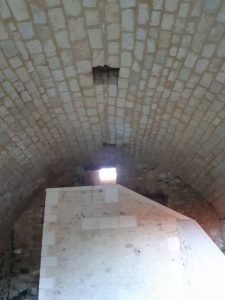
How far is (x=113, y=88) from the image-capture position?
14.3 ft

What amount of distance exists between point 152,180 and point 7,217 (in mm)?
2863

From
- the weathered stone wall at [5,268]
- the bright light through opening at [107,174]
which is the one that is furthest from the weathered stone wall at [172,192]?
the weathered stone wall at [5,268]

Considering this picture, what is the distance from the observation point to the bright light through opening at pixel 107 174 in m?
6.80

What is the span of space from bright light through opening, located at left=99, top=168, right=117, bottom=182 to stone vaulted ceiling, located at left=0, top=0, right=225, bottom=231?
0.74m

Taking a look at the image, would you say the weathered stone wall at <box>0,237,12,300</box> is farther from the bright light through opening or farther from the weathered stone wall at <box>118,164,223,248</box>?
the weathered stone wall at <box>118,164,223,248</box>

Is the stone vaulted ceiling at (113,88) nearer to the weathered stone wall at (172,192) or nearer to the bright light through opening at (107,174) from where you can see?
the weathered stone wall at (172,192)

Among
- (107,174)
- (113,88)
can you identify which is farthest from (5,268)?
(113,88)

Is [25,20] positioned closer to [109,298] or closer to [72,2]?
[72,2]

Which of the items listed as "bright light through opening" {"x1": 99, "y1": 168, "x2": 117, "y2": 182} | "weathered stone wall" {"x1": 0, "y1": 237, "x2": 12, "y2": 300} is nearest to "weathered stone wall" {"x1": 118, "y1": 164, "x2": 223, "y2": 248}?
"bright light through opening" {"x1": 99, "y1": 168, "x2": 117, "y2": 182}

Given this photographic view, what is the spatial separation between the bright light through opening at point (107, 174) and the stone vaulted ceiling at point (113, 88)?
739 mm

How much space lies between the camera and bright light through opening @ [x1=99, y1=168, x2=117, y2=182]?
6.80 m

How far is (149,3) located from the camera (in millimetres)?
2984

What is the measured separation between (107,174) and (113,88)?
2.83 m

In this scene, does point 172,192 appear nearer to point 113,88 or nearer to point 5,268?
point 113,88
